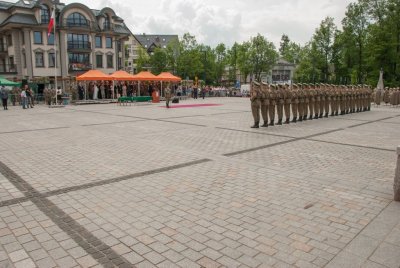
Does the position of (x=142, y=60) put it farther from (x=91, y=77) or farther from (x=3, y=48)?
(x=91, y=77)

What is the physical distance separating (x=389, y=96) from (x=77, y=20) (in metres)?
38.2

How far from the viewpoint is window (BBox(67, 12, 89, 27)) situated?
4512 centimetres

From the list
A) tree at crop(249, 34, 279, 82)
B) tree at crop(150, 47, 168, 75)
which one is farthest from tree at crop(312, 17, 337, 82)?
tree at crop(150, 47, 168, 75)

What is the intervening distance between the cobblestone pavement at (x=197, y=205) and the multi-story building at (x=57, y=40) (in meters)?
37.7

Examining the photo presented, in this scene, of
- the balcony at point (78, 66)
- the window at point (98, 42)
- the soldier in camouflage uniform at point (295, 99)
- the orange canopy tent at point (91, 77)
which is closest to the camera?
the soldier in camouflage uniform at point (295, 99)

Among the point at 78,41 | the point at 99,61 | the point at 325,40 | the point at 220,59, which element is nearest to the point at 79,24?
the point at 78,41

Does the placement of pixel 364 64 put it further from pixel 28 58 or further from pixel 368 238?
pixel 368 238

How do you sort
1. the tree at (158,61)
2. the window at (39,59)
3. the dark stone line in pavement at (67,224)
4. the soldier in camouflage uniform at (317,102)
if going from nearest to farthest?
1. the dark stone line in pavement at (67,224)
2. the soldier in camouflage uniform at (317,102)
3. the window at (39,59)
4. the tree at (158,61)

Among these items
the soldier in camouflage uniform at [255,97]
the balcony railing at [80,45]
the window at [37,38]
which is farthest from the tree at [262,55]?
the soldier in camouflage uniform at [255,97]

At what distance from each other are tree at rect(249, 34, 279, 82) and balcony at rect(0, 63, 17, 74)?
43.3 m

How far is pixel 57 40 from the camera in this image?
44.6 m

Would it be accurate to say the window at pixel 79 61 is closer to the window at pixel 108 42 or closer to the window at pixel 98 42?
the window at pixel 98 42

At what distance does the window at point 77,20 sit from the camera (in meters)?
45.1

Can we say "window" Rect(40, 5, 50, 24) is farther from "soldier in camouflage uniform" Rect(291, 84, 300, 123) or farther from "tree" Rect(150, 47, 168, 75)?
"soldier in camouflage uniform" Rect(291, 84, 300, 123)
